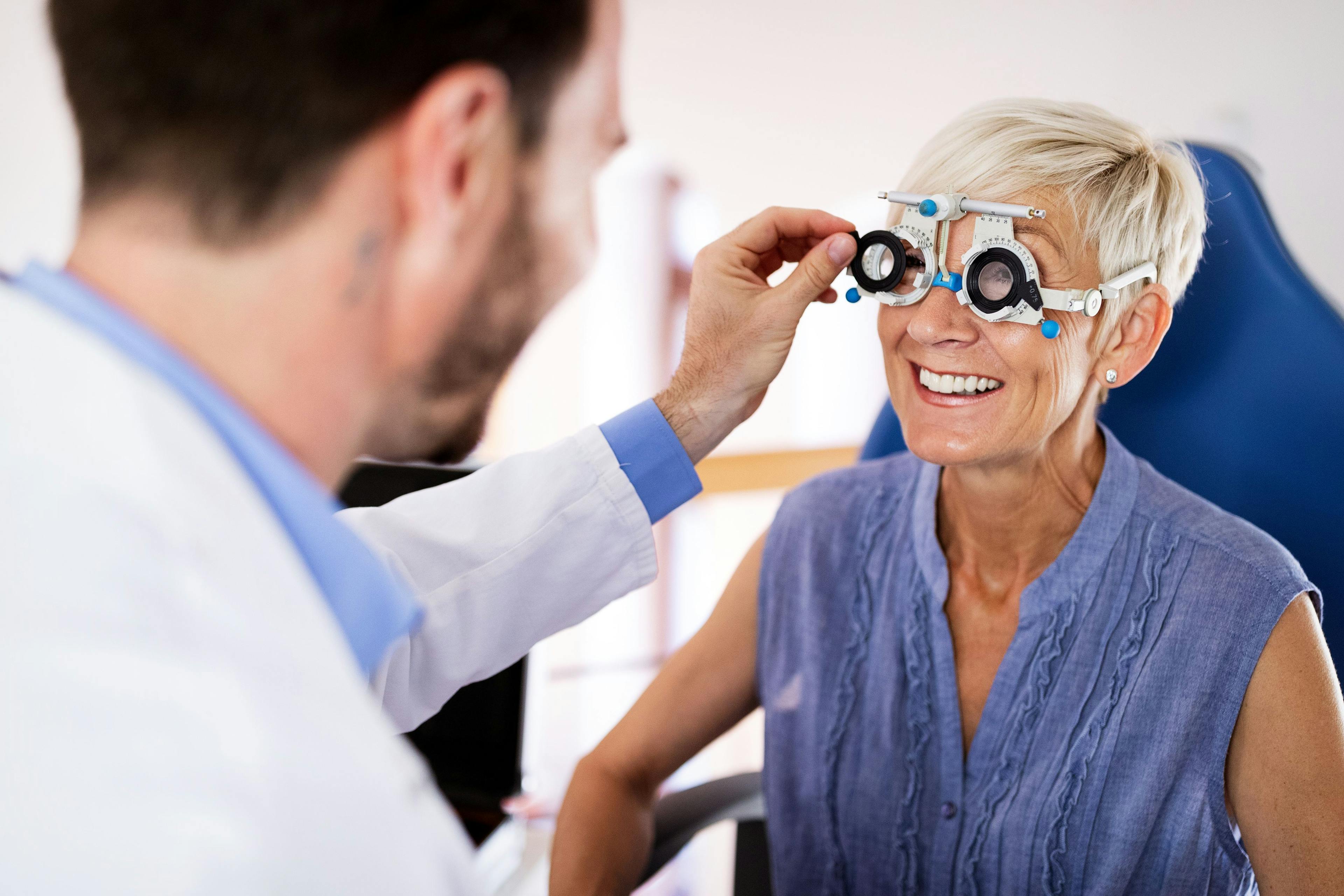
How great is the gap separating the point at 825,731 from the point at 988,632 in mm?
265

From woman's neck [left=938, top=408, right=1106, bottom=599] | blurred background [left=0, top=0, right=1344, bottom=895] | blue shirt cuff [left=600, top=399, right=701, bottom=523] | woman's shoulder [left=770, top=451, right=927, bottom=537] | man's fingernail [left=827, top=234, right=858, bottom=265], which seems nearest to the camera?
blue shirt cuff [left=600, top=399, right=701, bottom=523]

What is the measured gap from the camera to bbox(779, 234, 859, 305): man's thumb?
46.4 inches

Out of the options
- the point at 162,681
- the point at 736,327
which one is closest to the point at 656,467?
the point at 736,327

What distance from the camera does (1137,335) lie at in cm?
138

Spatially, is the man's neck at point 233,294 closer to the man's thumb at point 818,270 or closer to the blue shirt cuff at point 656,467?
the blue shirt cuff at point 656,467

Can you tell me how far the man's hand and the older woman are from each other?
0.21m

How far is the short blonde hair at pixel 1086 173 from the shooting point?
1298 millimetres

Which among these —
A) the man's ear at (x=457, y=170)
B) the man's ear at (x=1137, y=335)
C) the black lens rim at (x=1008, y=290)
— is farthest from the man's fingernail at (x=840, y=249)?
the man's ear at (x=457, y=170)

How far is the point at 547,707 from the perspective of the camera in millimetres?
2924

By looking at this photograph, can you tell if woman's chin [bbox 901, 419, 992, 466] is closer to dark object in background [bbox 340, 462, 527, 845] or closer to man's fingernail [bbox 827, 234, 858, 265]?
man's fingernail [bbox 827, 234, 858, 265]

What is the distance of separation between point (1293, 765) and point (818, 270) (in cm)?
76

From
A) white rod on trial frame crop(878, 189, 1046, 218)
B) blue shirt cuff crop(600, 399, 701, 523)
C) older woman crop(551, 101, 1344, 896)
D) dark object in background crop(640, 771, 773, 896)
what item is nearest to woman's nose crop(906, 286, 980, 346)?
older woman crop(551, 101, 1344, 896)

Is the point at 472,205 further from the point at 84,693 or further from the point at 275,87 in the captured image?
the point at 84,693

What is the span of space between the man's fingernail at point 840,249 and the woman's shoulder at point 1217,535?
21.2 inches
